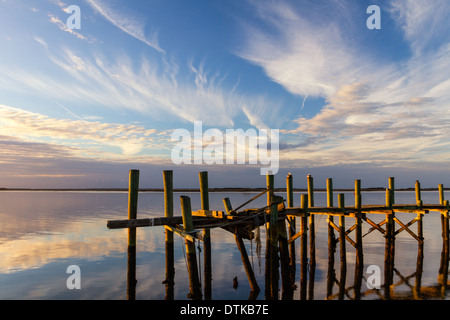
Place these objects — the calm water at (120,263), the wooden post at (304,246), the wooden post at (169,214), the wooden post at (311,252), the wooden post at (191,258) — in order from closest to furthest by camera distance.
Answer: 1. the wooden post at (191,258)
2. the wooden post at (169,214)
3. the calm water at (120,263)
4. the wooden post at (311,252)
5. the wooden post at (304,246)

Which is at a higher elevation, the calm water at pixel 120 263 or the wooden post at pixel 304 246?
the wooden post at pixel 304 246

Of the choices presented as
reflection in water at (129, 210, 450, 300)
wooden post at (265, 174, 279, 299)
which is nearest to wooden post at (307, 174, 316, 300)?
reflection in water at (129, 210, 450, 300)

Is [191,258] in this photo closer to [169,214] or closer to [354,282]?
[169,214]

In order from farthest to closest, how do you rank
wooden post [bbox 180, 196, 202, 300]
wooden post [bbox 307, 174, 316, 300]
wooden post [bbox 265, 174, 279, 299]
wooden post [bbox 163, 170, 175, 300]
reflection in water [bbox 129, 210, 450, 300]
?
wooden post [bbox 307, 174, 316, 300] → wooden post [bbox 163, 170, 175, 300] → reflection in water [bbox 129, 210, 450, 300] → wooden post [bbox 265, 174, 279, 299] → wooden post [bbox 180, 196, 202, 300]

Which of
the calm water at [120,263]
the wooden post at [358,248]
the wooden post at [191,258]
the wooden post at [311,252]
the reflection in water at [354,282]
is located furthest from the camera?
the wooden post at [358,248]

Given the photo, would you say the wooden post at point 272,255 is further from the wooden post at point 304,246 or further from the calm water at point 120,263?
the wooden post at point 304,246

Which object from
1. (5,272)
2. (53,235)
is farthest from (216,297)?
(53,235)

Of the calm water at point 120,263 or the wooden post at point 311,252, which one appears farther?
the wooden post at point 311,252

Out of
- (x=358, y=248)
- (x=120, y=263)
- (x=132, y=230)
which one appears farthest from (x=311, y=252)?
(x=120, y=263)

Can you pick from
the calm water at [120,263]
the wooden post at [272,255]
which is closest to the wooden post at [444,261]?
the calm water at [120,263]

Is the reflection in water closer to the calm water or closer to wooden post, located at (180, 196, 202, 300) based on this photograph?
the calm water

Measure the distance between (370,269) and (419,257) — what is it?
5406 mm
